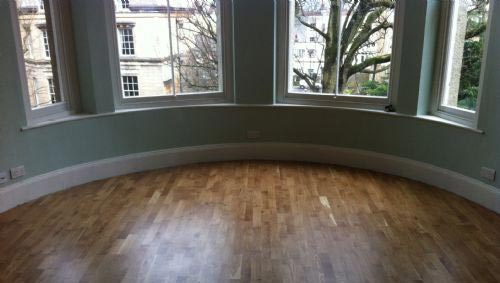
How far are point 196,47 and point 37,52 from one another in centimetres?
159

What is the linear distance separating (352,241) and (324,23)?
8.20 ft

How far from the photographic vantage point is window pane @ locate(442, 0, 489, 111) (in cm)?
372

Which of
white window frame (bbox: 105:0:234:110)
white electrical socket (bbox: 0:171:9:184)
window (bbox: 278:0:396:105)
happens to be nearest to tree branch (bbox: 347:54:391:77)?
window (bbox: 278:0:396:105)

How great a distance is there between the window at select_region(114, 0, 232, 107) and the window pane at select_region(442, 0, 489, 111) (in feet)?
7.42

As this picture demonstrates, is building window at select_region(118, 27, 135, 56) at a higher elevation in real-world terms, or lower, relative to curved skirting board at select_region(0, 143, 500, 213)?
higher

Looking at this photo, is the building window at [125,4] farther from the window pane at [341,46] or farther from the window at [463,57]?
the window at [463,57]

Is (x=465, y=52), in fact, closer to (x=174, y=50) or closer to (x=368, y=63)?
(x=368, y=63)

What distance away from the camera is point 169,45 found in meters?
4.55

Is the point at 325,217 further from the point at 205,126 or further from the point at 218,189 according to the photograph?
the point at 205,126

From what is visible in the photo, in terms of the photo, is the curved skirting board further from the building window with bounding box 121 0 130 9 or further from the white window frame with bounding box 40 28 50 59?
the building window with bounding box 121 0 130 9

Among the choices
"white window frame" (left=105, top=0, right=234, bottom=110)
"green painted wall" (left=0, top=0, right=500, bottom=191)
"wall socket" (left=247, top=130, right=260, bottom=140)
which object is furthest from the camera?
"wall socket" (left=247, top=130, right=260, bottom=140)

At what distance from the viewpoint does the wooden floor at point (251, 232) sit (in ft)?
9.05

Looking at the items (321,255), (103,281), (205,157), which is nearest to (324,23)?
(205,157)

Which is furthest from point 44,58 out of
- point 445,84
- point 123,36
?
point 445,84
